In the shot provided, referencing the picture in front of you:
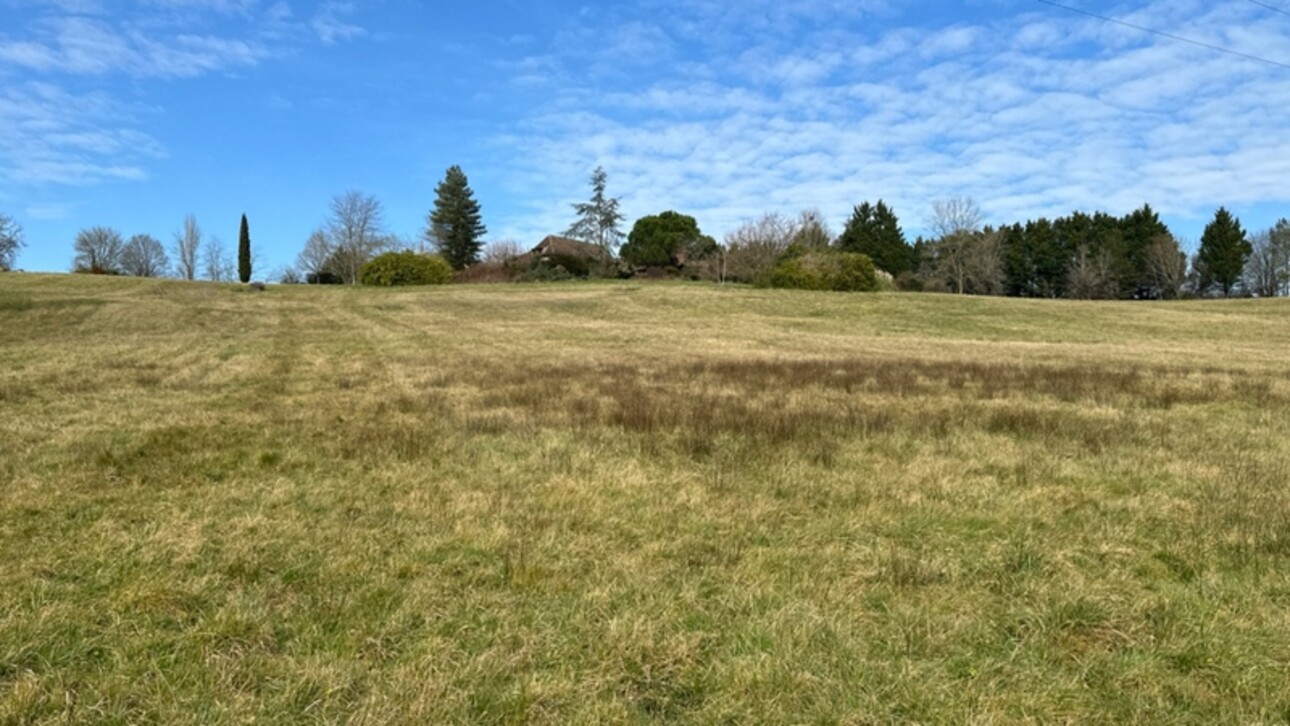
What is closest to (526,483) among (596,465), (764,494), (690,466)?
(596,465)

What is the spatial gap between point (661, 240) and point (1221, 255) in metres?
59.0

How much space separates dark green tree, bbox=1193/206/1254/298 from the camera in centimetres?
7188

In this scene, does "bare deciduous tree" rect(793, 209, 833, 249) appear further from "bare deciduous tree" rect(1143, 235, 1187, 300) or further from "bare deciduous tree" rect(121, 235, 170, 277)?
"bare deciduous tree" rect(121, 235, 170, 277)

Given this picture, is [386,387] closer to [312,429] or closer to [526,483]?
[312,429]

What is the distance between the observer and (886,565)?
4816 mm

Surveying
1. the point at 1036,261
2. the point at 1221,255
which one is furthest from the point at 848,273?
the point at 1221,255

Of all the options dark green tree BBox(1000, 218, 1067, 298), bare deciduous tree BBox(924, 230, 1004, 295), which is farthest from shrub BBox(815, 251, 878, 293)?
dark green tree BBox(1000, 218, 1067, 298)

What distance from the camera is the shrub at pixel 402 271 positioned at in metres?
52.0

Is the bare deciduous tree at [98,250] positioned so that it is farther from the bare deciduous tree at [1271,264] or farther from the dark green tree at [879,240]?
the bare deciduous tree at [1271,264]

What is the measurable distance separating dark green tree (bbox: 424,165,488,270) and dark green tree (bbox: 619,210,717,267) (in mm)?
18371

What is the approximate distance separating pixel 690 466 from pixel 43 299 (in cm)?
3407

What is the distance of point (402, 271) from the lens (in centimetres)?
5209

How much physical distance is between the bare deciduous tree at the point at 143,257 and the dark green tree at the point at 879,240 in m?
90.4

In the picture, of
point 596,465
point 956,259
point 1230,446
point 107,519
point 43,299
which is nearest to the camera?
point 107,519
